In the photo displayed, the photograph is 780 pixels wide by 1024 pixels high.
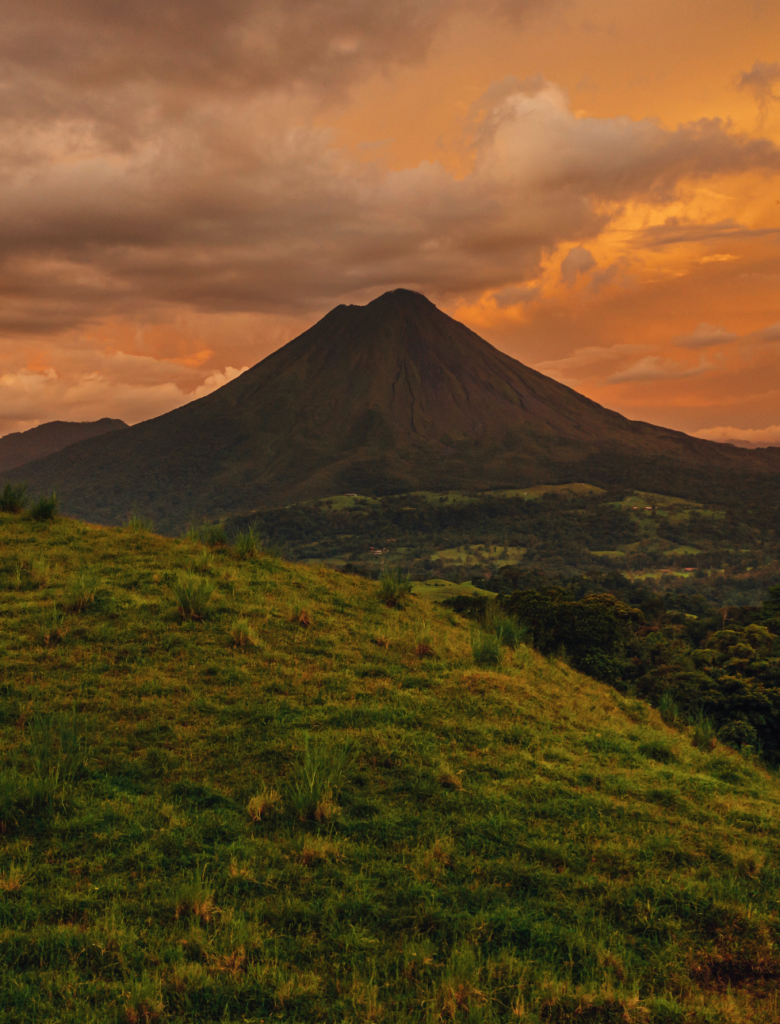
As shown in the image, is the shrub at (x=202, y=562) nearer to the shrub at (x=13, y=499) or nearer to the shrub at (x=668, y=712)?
the shrub at (x=13, y=499)

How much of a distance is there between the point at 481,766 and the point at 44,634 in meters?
5.85

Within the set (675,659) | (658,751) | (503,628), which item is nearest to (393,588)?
(503,628)

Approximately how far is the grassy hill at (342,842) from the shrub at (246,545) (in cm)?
381

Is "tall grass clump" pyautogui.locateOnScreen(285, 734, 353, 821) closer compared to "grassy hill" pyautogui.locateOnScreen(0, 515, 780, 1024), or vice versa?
"grassy hill" pyautogui.locateOnScreen(0, 515, 780, 1024)

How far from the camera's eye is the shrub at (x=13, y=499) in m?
14.6

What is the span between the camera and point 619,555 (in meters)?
190

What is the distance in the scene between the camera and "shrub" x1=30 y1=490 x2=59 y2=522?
45.4 ft

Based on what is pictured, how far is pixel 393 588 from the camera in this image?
13.1 m

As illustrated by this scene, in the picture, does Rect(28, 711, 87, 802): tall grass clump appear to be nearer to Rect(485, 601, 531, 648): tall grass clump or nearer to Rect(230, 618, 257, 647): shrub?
Rect(230, 618, 257, 647): shrub

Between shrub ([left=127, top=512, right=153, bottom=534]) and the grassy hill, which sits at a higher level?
shrub ([left=127, top=512, right=153, bottom=534])

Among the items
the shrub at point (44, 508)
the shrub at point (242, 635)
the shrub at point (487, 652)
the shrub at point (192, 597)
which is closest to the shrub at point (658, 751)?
the shrub at point (487, 652)

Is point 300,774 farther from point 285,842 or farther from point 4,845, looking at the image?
point 4,845

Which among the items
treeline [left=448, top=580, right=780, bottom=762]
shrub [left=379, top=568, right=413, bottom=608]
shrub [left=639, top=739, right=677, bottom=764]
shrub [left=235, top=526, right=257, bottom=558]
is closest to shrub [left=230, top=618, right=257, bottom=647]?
shrub [left=379, top=568, right=413, bottom=608]

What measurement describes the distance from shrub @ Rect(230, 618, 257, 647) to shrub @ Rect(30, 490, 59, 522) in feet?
22.0
